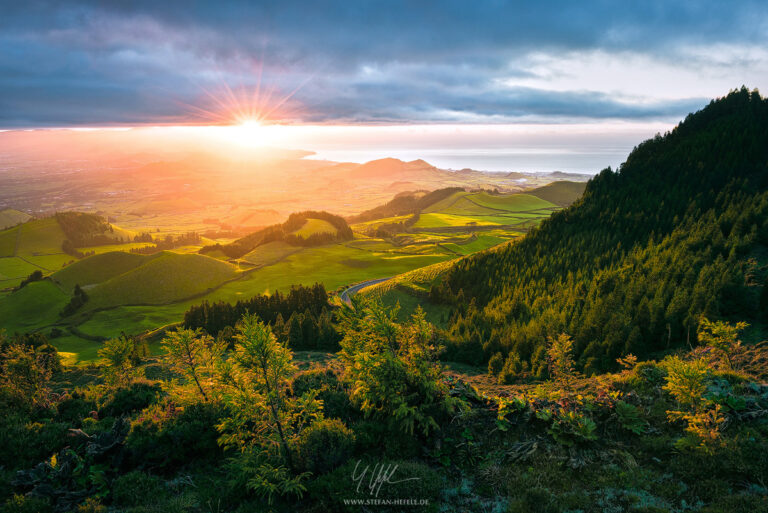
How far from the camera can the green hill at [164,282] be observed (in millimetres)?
156000

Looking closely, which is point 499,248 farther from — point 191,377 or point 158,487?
point 158,487

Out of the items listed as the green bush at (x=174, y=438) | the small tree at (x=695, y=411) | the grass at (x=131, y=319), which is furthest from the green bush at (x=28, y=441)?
the grass at (x=131, y=319)

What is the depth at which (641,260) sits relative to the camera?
72125 mm

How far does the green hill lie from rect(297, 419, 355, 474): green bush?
161 metres

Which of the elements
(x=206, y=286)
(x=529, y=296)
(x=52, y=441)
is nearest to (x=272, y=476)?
(x=52, y=441)

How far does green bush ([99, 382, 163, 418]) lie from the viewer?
29391 millimetres

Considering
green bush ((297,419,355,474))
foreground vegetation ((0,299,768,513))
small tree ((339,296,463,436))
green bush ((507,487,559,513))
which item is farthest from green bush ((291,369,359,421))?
green bush ((507,487,559,513))

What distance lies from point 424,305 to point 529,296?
110 ft

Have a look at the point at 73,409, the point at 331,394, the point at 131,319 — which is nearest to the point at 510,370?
the point at 331,394

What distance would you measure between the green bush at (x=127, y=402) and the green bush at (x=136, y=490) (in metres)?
12.1

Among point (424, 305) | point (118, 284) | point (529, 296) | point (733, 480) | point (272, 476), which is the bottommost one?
point (118, 284)

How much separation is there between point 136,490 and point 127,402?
48.2 feet

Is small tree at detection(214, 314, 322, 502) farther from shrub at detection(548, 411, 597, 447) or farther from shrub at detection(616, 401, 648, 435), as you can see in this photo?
shrub at detection(616, 401, 648, 435)

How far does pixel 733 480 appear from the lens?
14562mm
